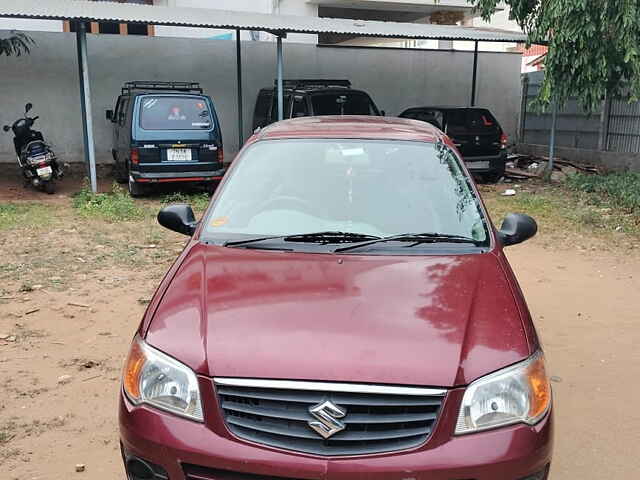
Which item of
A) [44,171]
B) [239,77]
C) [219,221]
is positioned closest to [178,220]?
[219,221]

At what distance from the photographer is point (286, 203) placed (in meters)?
3.38

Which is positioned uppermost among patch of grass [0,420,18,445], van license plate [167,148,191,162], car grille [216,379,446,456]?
car grille [216,379,446,456]

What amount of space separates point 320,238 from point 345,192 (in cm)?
44

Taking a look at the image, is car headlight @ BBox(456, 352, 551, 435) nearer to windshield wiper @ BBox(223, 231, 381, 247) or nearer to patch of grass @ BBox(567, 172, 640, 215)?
windshield wiper @ BBox(223, 231, 381, 247)

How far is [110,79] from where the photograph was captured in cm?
1366

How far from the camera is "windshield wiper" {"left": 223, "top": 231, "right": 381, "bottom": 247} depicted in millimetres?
3049

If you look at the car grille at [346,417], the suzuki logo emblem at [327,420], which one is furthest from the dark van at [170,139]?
the suzuki logo emblem at [327,420]

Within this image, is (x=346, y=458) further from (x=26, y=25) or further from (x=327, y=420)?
(x=26, y=25)

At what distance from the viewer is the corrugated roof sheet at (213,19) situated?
9727 mm

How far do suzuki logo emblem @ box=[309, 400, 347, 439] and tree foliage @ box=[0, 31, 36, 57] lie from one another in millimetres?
12331

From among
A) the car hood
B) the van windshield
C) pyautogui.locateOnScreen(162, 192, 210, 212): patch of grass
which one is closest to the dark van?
the van windshield

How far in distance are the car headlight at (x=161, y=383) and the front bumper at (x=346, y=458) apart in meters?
0.04

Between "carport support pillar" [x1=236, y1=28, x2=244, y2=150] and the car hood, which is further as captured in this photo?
"carport support pillar" [x1=236, y1=28, x2=244, y2=150]

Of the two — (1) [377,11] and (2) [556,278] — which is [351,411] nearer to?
(2) [556,278]
